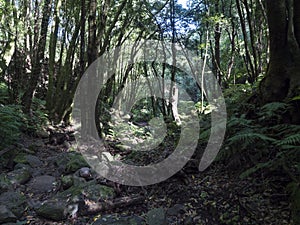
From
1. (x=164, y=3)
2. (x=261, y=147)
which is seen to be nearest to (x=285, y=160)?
(x=261, y=147)

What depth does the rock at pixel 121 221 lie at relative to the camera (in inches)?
135

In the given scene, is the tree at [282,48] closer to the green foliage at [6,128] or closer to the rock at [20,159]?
the rock at [20,159]

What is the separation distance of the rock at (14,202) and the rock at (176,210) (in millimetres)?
2173

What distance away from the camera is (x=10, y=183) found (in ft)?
15.6

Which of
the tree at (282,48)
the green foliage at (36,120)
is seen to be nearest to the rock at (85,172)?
the tree at (282,48)

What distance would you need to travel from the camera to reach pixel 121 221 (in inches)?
137

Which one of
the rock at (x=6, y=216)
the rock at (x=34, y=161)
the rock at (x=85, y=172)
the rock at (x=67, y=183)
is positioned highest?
the rock at (x=34, y=161)

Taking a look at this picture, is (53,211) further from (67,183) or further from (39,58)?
(39,58)

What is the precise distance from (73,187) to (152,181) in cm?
137

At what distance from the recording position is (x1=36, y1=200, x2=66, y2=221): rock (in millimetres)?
3695

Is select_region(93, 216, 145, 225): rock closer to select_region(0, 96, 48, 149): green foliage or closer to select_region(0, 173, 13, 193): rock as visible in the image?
select_region(0, 173, 13, 193): rock

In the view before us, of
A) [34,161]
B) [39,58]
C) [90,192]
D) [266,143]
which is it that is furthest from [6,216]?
[39,58]

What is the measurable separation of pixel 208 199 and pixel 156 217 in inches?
30.3

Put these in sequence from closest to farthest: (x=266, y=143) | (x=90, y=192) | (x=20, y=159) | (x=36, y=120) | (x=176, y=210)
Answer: (x=266, y=143) → (x=176, y=210) → (x=90, y=192) → (x=20, y=159) → (x=36, y=120)
